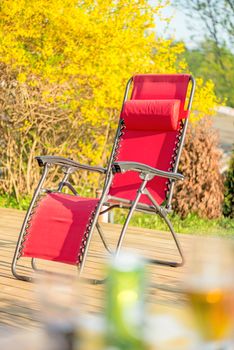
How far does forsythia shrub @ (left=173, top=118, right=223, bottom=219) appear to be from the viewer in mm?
8438

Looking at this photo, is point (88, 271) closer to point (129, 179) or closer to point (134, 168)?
point (134, 168)

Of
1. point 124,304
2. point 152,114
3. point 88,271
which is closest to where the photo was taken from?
point 124,304

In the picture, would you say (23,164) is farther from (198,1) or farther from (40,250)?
(198,1)

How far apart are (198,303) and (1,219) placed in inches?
240

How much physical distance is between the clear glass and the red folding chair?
273 cm

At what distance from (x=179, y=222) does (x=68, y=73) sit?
1.94 metres

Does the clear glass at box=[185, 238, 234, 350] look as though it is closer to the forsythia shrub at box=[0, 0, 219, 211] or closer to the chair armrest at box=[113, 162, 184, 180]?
the chair armrest at box=[113, 162, 184, 180]

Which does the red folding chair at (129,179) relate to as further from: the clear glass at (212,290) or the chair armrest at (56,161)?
the clear glass at (212,290)

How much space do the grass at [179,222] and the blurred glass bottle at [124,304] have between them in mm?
6361

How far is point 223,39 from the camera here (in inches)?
1051

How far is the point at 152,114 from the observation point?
5004mm

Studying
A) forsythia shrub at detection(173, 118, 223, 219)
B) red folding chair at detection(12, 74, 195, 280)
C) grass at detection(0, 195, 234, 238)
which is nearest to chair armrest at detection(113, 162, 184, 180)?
red folding chair at detection(12, 74, 195, 280)

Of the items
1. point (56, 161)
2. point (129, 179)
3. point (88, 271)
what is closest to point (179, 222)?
point (129, 179)

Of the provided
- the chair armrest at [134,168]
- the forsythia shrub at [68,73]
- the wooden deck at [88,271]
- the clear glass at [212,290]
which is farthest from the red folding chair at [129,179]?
the forsythia shrub at [68,73]
